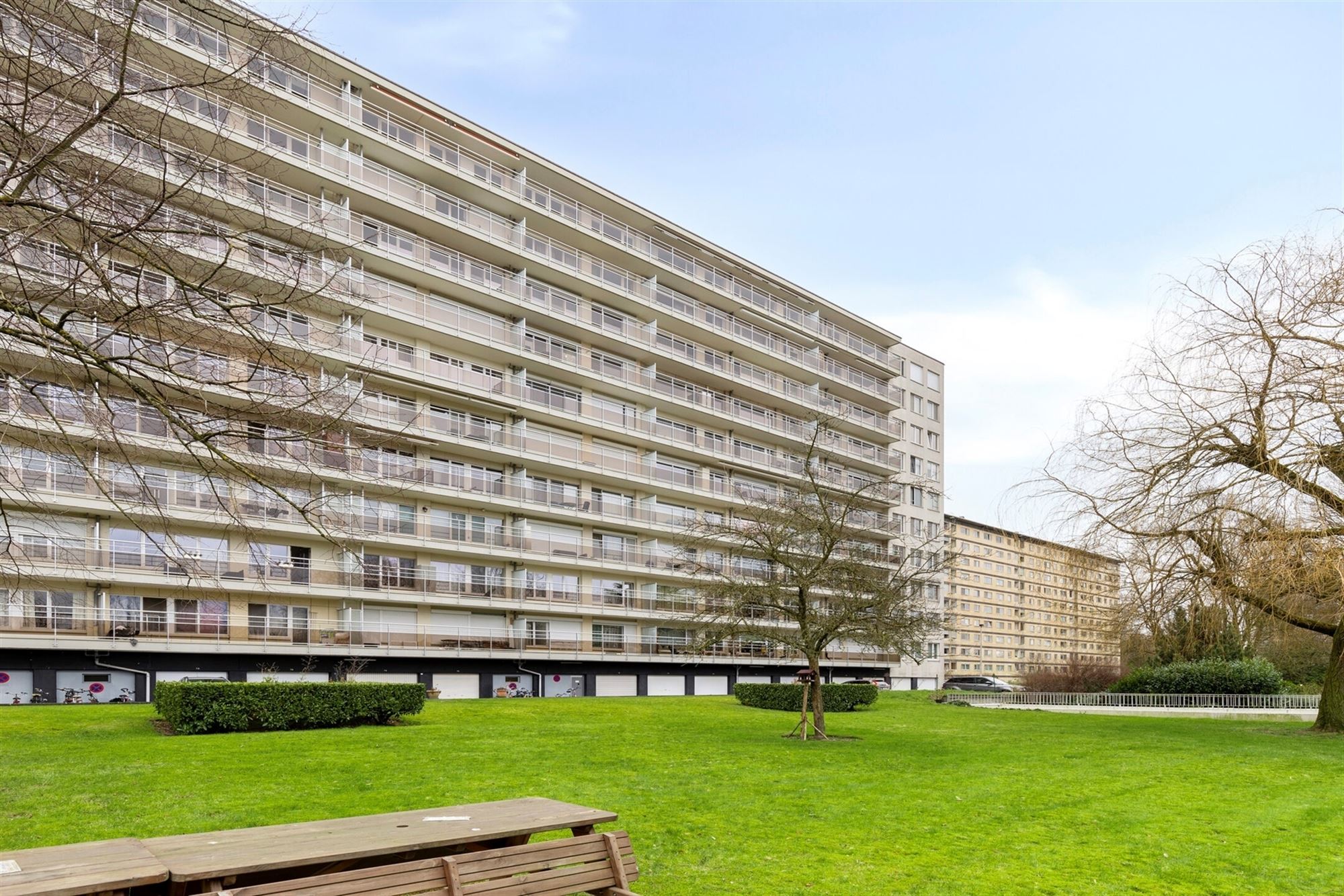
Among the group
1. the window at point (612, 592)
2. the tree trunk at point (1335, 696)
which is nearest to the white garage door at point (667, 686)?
the window at point (612, 592)

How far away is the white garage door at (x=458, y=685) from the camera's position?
128 feet

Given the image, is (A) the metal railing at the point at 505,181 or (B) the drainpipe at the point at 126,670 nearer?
(B) the drainpipe at the point at 126,670

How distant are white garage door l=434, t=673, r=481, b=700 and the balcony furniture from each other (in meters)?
33.6

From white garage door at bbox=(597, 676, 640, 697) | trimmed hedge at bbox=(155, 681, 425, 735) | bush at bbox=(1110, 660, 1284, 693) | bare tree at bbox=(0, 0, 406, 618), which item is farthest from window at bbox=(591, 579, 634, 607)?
bare tree at bbox=(0, 0, 406, 618)

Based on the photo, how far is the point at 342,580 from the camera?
35969 millimetres

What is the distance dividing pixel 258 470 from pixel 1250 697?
39896 mm

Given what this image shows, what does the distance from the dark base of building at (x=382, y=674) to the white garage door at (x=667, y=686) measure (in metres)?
0.05

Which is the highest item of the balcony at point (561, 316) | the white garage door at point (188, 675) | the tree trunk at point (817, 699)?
Result: the balcony at point (561, 316)

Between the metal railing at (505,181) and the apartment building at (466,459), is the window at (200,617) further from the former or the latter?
the metal railing at (505,181)

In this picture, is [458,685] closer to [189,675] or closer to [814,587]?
[189,675]

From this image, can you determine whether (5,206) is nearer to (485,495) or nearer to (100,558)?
(100,558)

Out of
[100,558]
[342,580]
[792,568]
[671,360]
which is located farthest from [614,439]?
[792,568]

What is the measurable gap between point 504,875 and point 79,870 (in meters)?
2.38

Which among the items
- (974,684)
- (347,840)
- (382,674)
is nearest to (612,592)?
(382,674)
